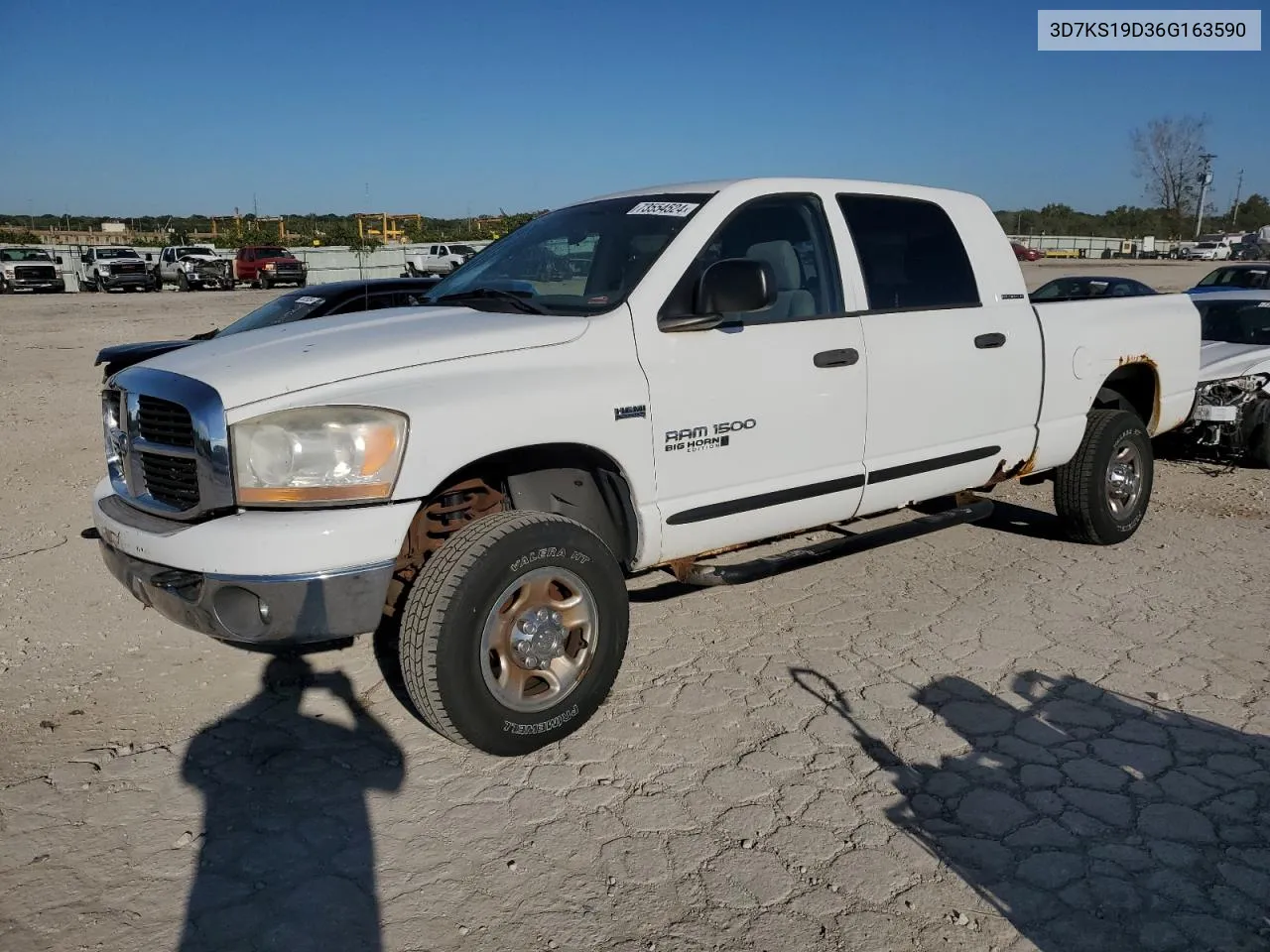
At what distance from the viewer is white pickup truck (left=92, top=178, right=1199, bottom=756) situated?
10.5 ft

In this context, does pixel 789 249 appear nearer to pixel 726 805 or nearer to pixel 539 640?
pixel 539 640

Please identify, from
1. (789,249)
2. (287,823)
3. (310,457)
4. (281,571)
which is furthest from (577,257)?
(287,823)

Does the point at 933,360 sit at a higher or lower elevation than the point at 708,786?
higher

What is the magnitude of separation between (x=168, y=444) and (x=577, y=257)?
6.24 feet

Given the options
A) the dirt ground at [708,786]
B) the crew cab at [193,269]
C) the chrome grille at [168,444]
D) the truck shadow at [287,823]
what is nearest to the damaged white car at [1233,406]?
the dirt ground at [708,786]

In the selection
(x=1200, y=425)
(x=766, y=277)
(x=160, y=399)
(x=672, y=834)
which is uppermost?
(x=766, y=277)

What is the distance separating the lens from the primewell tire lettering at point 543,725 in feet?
11.5

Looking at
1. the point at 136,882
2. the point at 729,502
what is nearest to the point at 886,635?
the point at 729,502

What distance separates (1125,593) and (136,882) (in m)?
4.68

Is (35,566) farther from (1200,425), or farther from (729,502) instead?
(1200,425)

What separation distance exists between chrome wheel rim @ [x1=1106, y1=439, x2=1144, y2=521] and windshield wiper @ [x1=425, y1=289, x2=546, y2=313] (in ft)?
12.0

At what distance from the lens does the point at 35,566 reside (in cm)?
560

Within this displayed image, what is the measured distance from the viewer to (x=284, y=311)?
29.8ft

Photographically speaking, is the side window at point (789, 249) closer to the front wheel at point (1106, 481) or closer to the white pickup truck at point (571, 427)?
the white pickup truck at point (571, 427)
